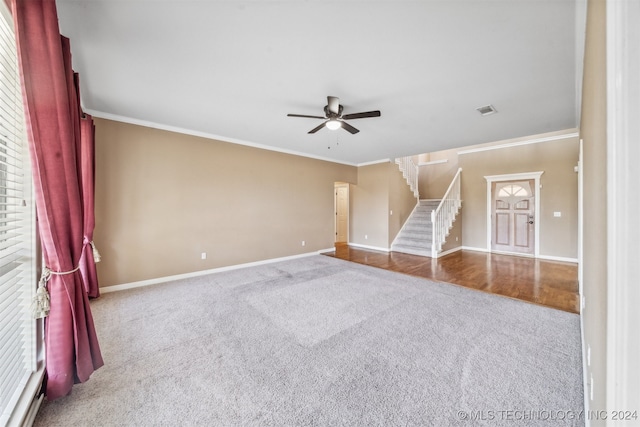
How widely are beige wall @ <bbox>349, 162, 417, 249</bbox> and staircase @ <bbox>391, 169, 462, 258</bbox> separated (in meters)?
0.24

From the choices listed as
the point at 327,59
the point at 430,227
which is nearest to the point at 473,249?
the point at 430,227

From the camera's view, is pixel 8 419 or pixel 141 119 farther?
pixel 141 119

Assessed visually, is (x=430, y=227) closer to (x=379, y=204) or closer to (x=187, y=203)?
(x=379, y=204)

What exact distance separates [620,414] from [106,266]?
4961mm

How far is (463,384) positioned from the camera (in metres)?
1.83

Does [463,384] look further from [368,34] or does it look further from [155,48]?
[155,48]

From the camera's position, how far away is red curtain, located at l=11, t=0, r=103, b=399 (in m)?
1.41

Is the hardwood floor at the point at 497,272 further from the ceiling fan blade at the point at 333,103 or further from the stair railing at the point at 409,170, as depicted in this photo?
the ceiling fan blade at the point at 333,103

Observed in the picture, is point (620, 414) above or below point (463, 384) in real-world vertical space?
above

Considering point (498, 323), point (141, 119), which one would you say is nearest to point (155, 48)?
point (141, 119)

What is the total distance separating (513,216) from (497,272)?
8.41 ft

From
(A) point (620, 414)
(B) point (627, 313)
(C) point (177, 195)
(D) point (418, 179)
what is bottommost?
(A) point (620, 414)

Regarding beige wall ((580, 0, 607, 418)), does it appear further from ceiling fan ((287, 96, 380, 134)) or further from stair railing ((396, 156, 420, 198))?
stair railing ((396, 156, 420, 198))

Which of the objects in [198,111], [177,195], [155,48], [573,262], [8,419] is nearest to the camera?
[8,419]
